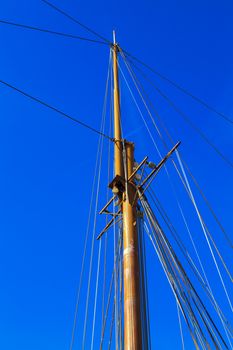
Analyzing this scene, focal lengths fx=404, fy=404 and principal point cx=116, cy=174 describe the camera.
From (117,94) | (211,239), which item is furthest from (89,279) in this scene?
(117,94)

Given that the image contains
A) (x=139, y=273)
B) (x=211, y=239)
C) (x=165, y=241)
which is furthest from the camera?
(x=165, y=241)

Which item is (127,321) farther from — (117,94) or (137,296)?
(117,94)

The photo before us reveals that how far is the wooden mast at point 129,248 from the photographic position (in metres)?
8.59

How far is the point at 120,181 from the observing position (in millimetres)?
11797

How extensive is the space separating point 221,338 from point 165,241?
9.58 feet

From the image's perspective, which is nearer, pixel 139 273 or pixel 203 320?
pixel 139 273

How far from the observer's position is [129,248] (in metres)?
10.2

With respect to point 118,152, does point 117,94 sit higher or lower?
higher

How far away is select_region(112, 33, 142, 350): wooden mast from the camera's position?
859 cm

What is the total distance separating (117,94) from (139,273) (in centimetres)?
729

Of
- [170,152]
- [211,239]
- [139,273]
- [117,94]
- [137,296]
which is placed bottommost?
[137,296]

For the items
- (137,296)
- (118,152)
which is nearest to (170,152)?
(118,152)

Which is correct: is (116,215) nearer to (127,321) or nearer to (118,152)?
(118,152)

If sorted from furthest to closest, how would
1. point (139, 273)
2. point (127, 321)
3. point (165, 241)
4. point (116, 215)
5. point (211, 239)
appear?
point (116, 215) < point (165, 241) < point (211, 239) < point (139, 273) < point (127, 321)
